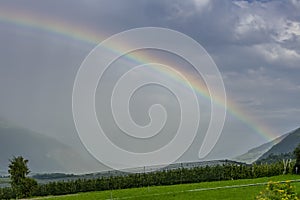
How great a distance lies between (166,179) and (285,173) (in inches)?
318

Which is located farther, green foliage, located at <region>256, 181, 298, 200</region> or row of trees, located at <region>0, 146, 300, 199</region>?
row of trees, located at <region>0, 146, 300, 199</region>

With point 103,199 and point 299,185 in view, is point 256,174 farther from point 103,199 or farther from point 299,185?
point 103,199

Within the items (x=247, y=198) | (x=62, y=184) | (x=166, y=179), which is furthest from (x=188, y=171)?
(x=247, y=198)

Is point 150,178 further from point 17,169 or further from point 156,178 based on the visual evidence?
point 17,169

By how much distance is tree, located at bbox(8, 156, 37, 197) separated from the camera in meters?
Result: 29.8

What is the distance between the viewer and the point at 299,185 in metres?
20.0

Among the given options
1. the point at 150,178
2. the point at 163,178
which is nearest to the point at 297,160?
the point at 163,178

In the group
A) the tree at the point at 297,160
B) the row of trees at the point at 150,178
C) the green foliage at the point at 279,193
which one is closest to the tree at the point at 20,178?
the row of trees at the point at 150,178

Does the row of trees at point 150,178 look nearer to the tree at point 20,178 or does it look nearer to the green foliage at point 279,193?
the tree at point 20,178

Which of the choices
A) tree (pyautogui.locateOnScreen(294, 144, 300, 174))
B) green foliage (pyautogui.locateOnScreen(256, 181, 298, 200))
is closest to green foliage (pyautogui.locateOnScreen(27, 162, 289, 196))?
tree (pyautogui.locateOnScreen(294, 144, 300, 174))

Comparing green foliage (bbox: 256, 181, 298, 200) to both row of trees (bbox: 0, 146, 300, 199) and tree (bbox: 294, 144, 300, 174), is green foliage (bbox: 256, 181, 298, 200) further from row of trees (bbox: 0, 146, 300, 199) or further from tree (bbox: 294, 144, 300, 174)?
row of trees (bbox: 0, 146, 300, 199)

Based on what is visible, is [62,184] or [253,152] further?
[253,152]

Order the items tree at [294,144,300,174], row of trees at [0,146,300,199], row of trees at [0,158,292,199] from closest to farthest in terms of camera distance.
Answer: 1. tree at [294,144,300,174]
2. row of trees at [0,146,300,199]
3. row of trees at [0,158,292,199]

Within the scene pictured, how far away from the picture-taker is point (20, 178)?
30.2 metres
